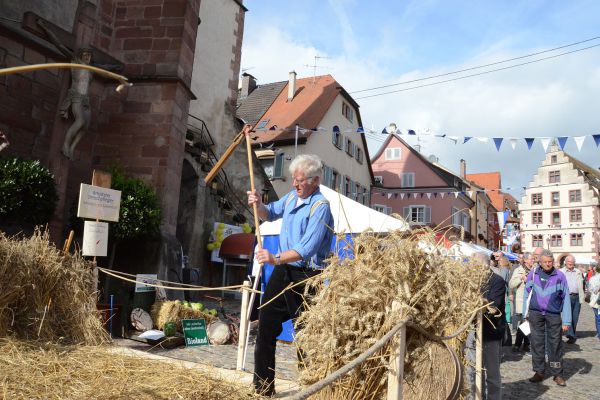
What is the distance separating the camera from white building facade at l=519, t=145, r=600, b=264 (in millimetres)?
46188

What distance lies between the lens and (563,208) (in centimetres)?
4872

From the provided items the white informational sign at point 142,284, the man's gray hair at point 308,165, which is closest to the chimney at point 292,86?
the white informational sign at point 142,284

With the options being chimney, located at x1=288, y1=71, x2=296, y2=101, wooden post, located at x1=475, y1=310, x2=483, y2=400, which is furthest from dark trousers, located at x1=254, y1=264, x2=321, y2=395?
chimney, located at x1=288, y1=71, x2=296, y2=101

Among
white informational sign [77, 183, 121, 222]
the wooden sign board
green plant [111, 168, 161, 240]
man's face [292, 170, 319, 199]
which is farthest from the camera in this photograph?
green plant [111, 168, 161, 240]

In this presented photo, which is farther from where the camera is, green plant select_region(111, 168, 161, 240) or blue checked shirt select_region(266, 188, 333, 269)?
green plant select_region(111, 168, 161, 240)

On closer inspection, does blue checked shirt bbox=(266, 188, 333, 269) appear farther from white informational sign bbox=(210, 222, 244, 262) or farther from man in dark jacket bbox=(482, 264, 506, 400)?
white informational sign bbox=(210, 222, 244, 262)

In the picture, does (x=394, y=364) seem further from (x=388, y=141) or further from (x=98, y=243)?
(x=388, y=141)

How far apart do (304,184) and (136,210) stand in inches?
262

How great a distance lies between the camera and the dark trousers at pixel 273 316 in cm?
328

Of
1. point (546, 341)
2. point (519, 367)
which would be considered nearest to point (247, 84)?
point (519, 367)

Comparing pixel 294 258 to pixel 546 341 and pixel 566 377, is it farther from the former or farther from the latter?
pixel 566 377

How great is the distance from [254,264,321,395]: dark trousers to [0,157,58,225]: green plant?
18.7 feet

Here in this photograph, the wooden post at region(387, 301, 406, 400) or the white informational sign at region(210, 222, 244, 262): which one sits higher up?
the white informational sign at region(210, 222, 244, 262)

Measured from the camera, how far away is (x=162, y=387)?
2828 mm
